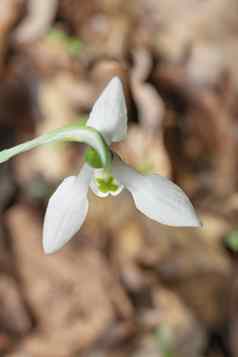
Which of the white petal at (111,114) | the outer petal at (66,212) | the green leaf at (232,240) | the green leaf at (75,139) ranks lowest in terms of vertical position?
the green leaf at (232,240)

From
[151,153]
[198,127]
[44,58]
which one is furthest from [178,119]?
[44,58]

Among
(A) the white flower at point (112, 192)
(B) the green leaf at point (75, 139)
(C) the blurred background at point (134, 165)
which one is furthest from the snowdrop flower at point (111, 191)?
(C) the blurred background at point (134, 165)

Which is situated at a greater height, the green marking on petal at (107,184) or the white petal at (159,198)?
the green marking on petal at (107,184)

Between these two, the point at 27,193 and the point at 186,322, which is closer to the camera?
the point at 186,322

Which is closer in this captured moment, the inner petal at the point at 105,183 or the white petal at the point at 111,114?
the inner petal at the point at 105,183

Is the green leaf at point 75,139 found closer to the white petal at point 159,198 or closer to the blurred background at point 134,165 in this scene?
the white petal at point 159,198

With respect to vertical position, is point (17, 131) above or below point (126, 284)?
above

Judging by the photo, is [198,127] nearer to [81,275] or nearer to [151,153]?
[151,153]
